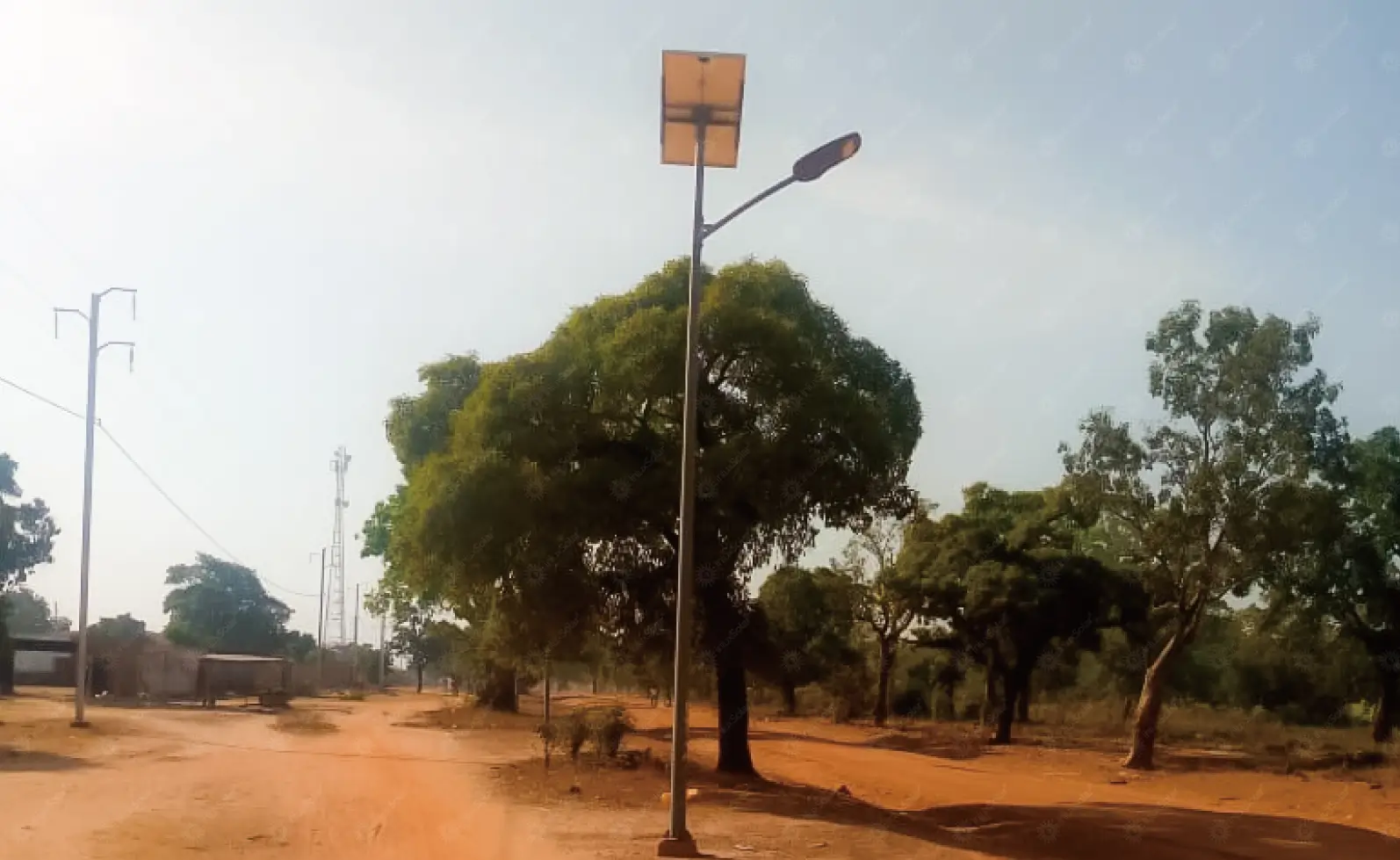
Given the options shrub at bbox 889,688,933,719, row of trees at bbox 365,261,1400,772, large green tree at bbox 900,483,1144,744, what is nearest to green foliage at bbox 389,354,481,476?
row of trees at bbox 365,261,1400,772

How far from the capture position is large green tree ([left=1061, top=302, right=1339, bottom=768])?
2853cm

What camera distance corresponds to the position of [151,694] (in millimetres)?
55594

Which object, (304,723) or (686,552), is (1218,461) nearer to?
(686,552)

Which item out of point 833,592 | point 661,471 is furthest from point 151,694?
point 661,471

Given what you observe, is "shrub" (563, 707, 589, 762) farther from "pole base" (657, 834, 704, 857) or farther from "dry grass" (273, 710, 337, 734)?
"dry grass" (273, 710, 337, 734)

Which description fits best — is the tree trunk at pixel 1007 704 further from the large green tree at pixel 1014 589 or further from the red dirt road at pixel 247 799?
the red dirt road at pixel 247 799

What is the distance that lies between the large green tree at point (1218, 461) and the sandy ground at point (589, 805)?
4907 millimetres

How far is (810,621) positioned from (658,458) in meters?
27.3

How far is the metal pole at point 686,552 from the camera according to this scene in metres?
13.9

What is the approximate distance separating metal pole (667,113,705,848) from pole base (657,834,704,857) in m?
0.02

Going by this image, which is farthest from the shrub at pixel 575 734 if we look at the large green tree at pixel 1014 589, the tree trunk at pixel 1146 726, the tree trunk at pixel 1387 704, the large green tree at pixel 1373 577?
the tree trunk at pixel 1387 704

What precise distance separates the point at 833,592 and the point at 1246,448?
70.1ft

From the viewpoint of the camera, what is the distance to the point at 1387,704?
1694 inches

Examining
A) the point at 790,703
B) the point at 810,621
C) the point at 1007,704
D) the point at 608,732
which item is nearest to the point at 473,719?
the point at 810,621
